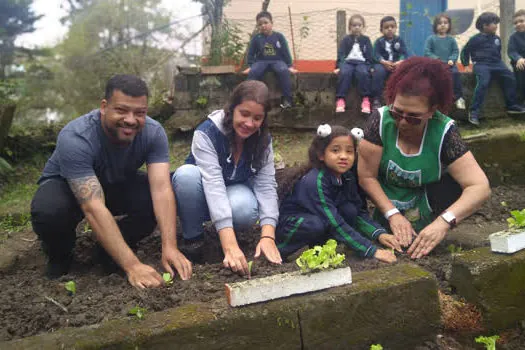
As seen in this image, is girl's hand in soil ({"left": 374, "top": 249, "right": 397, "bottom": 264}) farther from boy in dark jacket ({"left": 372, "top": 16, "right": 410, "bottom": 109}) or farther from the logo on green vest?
boy in dark jacket ({"left": 372, "top": 16, "right": 410, "bottom": 109})

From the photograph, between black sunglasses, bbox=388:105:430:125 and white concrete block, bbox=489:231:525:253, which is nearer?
white concrete block, bbox=489:231:525:253

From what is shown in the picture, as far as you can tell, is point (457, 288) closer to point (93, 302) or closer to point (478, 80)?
point (93, 302)

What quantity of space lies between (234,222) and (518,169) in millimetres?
3042

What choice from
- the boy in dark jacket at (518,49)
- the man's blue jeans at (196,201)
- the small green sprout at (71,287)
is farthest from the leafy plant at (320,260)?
the boy in dark jacket at (518,49)

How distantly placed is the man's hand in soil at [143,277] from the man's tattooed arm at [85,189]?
43cm

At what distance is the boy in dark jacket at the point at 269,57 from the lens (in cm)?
608

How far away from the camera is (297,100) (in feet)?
20.7

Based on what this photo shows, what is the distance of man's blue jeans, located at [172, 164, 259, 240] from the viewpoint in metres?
2.90

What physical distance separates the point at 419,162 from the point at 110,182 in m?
1.88

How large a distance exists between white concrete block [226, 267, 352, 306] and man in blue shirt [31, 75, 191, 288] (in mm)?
574

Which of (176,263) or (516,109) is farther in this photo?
(516,109)

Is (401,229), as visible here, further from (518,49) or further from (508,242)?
(518,49)

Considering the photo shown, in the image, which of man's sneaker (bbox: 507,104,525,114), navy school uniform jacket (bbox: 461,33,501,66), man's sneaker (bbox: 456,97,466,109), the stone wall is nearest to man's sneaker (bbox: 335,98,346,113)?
the stone wall

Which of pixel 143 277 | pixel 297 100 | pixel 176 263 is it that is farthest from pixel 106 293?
pixel 297 100
